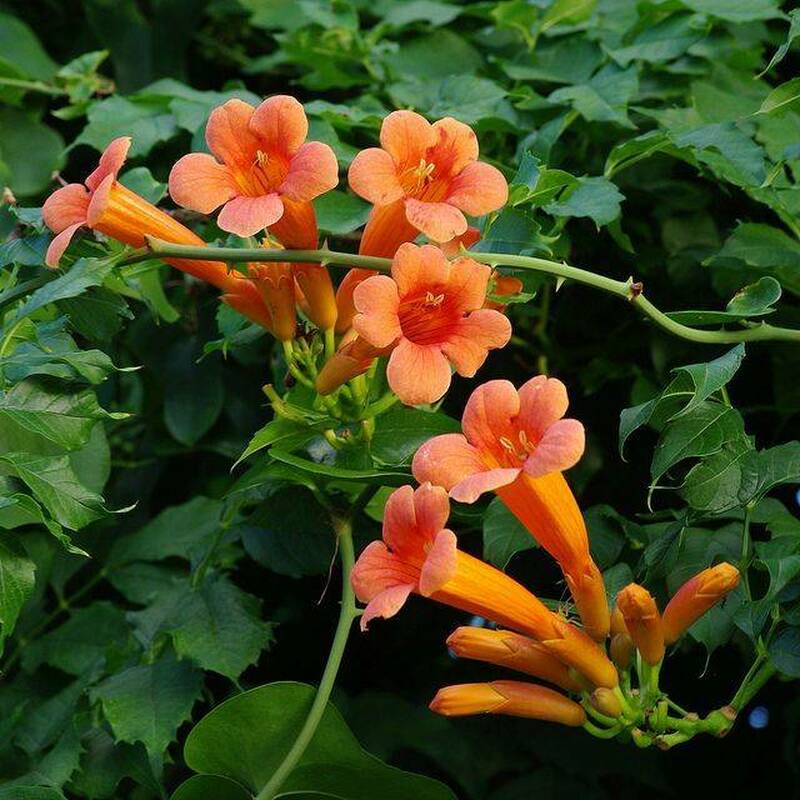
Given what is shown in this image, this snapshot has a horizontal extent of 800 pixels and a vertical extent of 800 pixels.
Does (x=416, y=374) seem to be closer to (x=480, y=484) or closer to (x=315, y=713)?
(x=480, y=484)

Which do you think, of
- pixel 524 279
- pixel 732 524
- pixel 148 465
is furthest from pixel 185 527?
pixel 732 524

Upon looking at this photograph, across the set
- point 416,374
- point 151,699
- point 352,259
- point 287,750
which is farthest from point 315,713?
point 352,259

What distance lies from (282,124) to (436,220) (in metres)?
0.24

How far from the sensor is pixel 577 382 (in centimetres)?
259

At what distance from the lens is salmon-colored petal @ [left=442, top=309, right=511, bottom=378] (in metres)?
1.59

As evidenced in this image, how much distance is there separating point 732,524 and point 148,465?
4.56ft

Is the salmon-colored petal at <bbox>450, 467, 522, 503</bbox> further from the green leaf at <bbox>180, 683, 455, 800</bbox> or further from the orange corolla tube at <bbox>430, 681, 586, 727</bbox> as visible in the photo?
the green leaf at <bbox>180, 683, 455, 800</bbox>

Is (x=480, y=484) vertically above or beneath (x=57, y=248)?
beneath

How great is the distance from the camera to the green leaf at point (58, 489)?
1612 millimetres

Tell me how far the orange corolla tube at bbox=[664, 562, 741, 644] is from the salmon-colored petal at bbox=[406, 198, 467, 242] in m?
0.51

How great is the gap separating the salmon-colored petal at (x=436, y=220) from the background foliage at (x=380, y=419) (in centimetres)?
21

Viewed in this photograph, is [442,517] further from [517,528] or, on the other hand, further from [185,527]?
[185,527]

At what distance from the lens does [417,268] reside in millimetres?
1564

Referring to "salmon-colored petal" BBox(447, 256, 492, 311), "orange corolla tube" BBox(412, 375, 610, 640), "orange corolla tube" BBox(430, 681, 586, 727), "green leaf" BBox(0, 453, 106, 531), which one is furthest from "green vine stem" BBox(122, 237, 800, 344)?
"orange corolla tube" BBox(430, 681, 586, 727)
